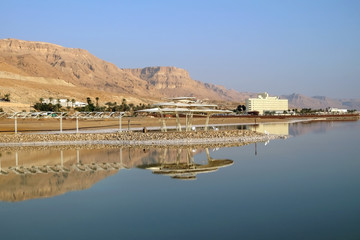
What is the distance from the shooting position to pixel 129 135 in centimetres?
3425


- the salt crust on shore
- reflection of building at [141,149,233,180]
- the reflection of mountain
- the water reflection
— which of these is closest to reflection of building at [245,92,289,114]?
the salt crust on shore

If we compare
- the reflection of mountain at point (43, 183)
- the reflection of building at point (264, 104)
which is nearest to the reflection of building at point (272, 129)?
the reflection of mountain at point (43, 183)

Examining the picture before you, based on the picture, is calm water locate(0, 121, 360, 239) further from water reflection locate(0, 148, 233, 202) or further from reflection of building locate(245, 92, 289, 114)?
reflection of building locate(245, 92, 289, 114)

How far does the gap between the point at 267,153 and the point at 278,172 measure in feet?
25.8

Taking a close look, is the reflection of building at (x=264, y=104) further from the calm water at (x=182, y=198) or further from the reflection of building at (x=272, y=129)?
the calm water at (x=182, y=198)

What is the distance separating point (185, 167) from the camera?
19281 mm

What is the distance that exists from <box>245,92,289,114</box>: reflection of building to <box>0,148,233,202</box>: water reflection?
443ft

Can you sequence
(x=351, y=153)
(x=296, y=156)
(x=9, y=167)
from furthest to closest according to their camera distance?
(x=351, y=153), (x=296, y=156), (x=9, y=167)

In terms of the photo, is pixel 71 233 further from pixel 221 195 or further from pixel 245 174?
pixel 245 174

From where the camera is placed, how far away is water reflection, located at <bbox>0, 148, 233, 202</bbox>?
14758mm

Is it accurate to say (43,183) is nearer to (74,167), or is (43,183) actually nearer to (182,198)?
(74,167)

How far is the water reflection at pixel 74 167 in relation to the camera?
1476 centimetres

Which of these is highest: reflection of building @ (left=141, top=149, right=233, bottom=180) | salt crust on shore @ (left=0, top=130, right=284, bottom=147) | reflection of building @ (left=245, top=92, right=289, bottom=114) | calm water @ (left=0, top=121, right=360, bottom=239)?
reflection of building @ (left=245, top=92, right=289, bottom=114)

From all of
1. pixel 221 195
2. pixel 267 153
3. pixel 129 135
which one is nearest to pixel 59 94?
pixel 129 135
